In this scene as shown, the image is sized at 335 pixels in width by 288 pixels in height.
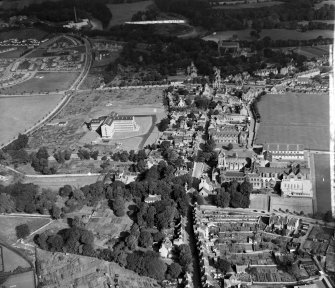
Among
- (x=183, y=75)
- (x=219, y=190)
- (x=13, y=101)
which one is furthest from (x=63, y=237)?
(x=183, y=75)

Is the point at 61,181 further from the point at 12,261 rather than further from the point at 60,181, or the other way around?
the point at 12,261

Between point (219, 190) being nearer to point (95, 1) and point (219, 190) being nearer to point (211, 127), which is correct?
point (211, 127)

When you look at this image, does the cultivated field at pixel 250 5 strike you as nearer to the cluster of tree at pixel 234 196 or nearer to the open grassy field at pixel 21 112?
the open grassy field at pixel 21 112

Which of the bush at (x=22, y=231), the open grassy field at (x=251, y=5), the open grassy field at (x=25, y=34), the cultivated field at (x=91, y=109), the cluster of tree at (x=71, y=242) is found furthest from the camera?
the open grassy field at (x=251, y=5)

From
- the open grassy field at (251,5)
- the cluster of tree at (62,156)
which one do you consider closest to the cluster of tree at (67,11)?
the open grassy field at (251,5)

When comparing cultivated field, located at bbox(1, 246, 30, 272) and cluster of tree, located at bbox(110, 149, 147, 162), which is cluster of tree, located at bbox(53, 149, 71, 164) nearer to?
cluster of tree, located at bbox(110, 149, 147, 162)

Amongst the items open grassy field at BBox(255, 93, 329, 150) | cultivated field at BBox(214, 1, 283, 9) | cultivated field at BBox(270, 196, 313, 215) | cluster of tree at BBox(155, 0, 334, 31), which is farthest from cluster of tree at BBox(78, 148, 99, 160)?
cultivated field at BBox(214, 1, 283, 9)
